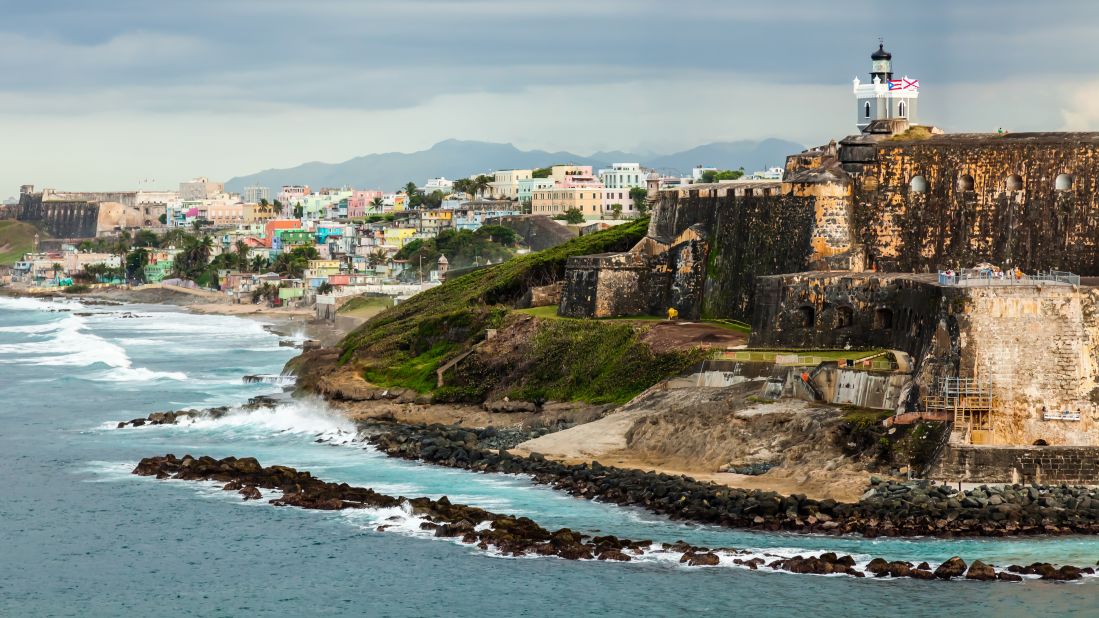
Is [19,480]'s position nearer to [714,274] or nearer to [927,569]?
[714,274]

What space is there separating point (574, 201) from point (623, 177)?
1191 cm

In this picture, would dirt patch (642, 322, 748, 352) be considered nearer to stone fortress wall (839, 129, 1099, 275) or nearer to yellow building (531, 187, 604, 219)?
stone fortress wall (839, 129, 1099, 275)

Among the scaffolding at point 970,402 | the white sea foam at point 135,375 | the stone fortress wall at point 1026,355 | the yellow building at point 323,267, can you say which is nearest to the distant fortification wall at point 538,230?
the yellow building at point 323,267

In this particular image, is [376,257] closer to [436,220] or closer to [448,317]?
[436,220]

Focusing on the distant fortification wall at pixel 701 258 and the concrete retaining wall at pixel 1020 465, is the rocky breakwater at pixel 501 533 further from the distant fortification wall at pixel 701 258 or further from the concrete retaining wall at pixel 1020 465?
the distant fortification wall at pixel 701 258

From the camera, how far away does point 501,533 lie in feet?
127

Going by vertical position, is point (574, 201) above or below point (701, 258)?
above

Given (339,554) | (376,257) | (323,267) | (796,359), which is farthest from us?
(376,257)

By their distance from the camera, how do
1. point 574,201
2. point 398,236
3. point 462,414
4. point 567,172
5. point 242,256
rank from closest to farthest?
point 462,414
point 574,201
point 398,236
point 242,256
point 567,172

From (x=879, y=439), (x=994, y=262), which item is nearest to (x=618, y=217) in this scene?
(x=994, y=262)

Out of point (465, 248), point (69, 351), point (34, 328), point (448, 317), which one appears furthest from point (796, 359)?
point (465, 248)

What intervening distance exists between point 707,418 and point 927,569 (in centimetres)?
1257

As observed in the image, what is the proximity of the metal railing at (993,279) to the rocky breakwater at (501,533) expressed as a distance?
9115 millimetres

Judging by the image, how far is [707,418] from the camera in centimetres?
4669
